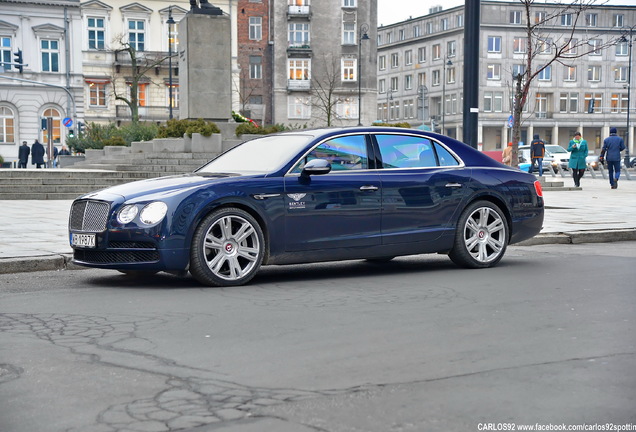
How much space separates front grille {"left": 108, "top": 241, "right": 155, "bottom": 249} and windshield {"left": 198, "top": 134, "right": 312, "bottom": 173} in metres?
1.26

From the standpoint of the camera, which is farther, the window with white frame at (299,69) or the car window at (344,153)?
the window with white frame at (299,69)

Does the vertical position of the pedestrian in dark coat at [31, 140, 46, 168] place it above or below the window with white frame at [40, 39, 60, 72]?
below

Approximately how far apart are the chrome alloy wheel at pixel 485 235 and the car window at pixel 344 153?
1363 millimetres

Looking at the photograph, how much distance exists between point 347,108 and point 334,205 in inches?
2778

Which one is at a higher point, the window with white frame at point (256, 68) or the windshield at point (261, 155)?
the window with white frame at point (256, 68)

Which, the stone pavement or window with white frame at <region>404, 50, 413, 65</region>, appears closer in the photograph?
the stone pavement

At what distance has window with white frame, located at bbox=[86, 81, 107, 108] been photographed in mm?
65938

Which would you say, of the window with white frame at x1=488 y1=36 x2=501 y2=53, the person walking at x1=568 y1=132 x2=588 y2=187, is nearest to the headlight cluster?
the person walking at x1=568 y1=132 x2=588 y2=187

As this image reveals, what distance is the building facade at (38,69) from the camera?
6091cm

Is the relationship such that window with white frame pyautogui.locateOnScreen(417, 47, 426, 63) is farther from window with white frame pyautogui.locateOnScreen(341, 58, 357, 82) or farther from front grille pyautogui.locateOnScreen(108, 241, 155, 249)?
front grille pyautogui.locateOnScreen(108, 241, 155, 249)

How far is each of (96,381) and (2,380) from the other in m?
0.49

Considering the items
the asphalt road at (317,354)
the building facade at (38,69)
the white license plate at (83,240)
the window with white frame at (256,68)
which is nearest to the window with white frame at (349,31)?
the window with white frame at (256,68)

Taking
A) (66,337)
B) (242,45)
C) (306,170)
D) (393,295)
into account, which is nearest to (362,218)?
(306,170)

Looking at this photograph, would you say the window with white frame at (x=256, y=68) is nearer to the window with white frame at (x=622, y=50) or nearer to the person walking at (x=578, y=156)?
the window with white frame at (x=622, y=50)
